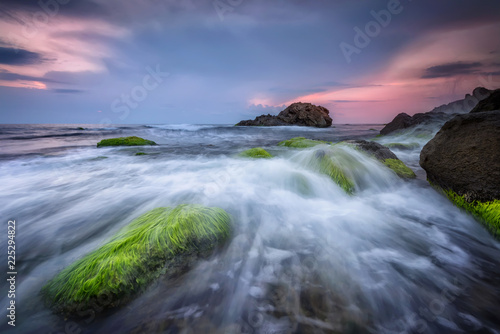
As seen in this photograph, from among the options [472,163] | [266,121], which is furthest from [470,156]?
[266,121]

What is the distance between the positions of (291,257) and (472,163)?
3.72 m

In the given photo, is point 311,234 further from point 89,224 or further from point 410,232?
point 89,224

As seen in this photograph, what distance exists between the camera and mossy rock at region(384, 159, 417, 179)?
604 cm

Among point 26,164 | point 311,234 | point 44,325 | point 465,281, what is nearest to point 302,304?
point 311,234

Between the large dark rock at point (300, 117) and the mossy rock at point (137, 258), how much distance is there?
182 feet

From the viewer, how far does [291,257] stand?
277cm

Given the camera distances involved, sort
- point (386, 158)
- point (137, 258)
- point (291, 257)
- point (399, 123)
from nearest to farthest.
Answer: point (137, 258)
point (291, 257)
point (386, 158)
point (399, 123)

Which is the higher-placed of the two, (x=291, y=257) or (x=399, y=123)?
(x=399, y=123)

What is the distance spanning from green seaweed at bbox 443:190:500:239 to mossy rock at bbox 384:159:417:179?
2.11m

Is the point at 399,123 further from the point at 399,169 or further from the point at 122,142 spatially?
the point at 122,142

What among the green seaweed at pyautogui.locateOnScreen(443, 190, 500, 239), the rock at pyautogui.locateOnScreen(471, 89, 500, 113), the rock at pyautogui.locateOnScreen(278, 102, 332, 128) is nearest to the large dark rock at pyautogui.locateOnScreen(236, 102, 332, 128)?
the rock at pyautogui.locateOnScreen(278, 102, 332, 128)

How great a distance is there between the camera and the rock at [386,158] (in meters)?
6.13

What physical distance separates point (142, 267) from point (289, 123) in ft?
193

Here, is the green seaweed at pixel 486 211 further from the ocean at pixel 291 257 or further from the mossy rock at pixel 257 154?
the mossy rock at pixel 257 154
